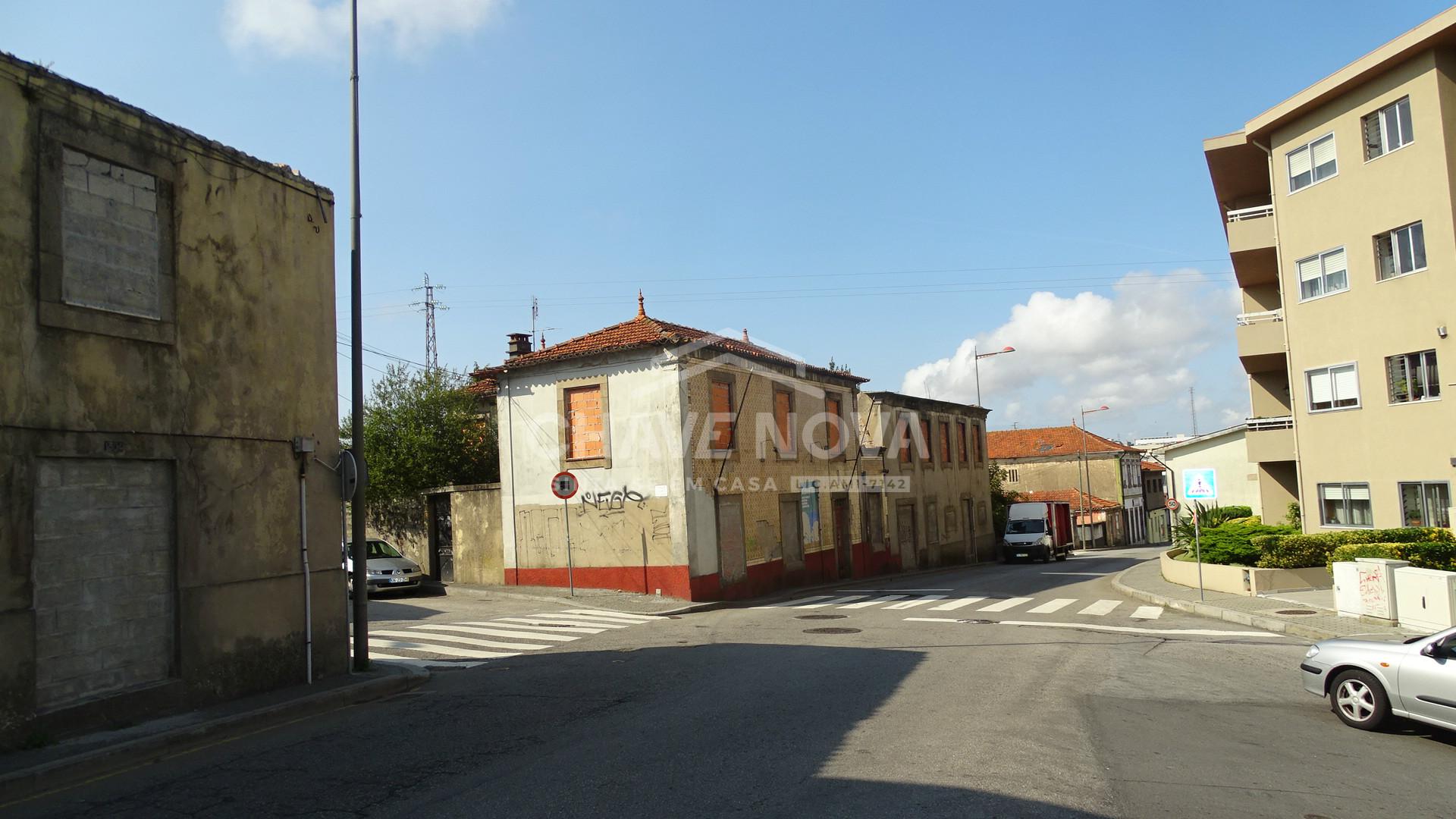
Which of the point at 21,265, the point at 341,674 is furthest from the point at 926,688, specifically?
the point at 21,265

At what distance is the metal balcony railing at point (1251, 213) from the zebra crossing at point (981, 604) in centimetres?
1182

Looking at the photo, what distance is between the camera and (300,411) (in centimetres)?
1107

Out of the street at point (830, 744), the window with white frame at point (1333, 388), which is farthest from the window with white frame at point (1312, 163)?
the street at point (830, 744)

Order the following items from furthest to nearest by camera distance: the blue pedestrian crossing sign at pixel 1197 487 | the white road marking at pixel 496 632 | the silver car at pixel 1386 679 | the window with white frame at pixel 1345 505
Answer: the window with white frame at pixel 1345 505, the blue pedestrian crossing sign at pixel 1197 487, the white road marking at pixel 496 632, the silver car at pixel 1386 679

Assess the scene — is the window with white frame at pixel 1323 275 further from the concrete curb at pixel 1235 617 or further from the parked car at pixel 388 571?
the parked car at pixel 388 571

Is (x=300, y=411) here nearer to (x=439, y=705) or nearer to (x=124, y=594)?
(x=124, y=594)

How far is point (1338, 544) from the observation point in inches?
752

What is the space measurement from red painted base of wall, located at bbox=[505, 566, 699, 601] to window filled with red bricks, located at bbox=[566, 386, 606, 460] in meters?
2.88

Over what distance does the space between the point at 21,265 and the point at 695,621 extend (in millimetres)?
12233

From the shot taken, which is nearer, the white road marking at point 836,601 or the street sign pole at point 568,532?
the white road marking at point 836,601

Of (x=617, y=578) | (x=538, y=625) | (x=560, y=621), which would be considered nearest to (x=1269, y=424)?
(x=617, y=578)

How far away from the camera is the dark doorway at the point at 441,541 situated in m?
25.6

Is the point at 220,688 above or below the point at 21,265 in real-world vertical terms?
below

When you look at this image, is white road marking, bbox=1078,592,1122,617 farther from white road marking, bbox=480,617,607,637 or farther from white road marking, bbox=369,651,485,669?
white road marking, bbox=369,651,485,669
